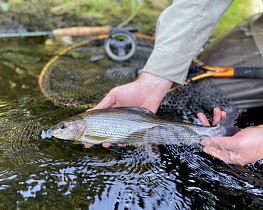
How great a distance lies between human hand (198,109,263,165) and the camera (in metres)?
2.62

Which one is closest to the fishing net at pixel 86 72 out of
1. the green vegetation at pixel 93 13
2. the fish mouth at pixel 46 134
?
the fish mouth at pixel 46 134

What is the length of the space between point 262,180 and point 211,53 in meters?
1.72

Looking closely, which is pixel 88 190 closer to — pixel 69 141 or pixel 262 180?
pixel 69 141

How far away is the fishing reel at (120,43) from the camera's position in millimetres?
4391

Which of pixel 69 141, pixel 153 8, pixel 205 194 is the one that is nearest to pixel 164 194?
pixel 205 194

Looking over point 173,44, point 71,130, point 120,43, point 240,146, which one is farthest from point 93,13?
point 240,146

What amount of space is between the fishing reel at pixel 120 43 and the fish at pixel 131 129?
168 centimetres

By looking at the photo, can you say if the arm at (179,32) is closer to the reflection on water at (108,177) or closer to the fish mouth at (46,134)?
the reflection on water at (108,177)

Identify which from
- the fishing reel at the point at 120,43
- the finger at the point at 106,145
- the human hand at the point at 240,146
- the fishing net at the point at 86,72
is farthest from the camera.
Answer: the fishing reel at the point at 120,43

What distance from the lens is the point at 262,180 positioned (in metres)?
2.75

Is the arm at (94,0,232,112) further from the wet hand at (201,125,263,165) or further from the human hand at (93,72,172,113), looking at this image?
the wet hand at (201,125,263,165)

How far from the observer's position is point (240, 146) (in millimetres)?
2617

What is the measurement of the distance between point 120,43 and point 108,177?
221cm

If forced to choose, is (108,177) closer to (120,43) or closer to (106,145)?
(106,145)
